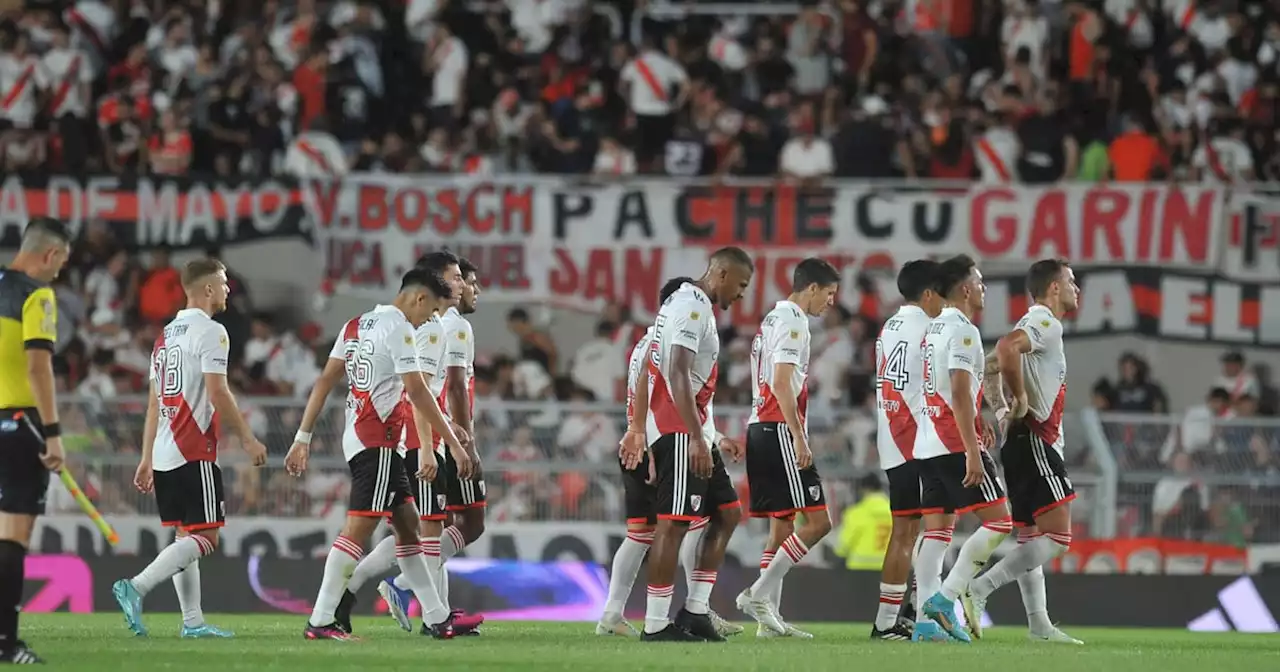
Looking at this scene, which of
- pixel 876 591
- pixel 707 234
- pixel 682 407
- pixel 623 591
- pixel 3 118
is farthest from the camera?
pixel 3 118

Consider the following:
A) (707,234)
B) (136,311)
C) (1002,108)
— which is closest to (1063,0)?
(1002,108)

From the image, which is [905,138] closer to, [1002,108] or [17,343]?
[1002,108]

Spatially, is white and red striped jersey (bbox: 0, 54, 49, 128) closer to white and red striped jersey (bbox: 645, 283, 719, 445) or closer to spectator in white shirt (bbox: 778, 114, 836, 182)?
spectator in white shirt (bbox: 778, 114, 836, 182)

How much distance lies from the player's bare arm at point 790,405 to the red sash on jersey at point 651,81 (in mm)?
11104

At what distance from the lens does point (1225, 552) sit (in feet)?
61.5

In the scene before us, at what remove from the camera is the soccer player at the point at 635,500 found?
12.8 m

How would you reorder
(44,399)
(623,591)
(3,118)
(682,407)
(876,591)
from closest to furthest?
(44,399) → (682,407) → (623,591) → (876,591) → (3,118)

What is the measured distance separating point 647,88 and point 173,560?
1247 cm

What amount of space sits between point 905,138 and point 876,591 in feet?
21.8

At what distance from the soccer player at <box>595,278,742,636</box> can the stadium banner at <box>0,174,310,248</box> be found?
10.1 m

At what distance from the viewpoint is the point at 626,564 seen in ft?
44.4

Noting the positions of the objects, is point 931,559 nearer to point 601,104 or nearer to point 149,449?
point 149,449

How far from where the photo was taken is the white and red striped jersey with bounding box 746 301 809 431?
13.5 m

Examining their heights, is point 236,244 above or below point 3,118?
below
